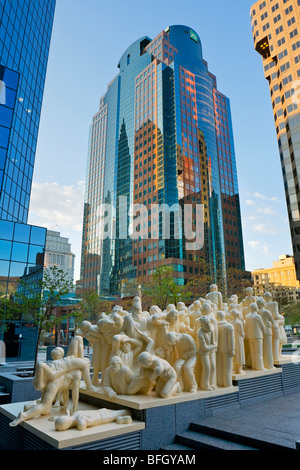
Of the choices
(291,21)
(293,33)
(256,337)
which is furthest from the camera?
(291,21)

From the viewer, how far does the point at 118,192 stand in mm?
78438

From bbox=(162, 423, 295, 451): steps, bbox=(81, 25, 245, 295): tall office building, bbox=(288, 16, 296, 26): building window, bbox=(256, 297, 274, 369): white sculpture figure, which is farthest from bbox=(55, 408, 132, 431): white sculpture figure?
bbox=(288, 16, 296, 26): building window

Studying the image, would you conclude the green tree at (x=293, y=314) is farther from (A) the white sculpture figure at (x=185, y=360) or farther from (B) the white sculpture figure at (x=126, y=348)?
(B) the white sculpture figure at (x=126, y=348)

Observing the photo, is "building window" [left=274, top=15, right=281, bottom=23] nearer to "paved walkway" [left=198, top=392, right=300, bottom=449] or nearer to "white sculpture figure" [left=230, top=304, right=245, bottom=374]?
"white sculpture figure" [left=230, top=304, right=245, bottom=374]

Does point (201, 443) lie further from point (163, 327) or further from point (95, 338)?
point (95, 338)

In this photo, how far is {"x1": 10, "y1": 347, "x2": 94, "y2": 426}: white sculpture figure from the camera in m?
5.31

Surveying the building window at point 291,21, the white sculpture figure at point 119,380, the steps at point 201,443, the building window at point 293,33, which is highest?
the building window at point 291,21

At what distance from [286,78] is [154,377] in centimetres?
5996

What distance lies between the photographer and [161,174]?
215 ft

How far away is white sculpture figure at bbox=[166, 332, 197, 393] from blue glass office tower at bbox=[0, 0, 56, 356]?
17.7 m

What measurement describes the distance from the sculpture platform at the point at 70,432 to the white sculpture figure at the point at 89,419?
0.21ft

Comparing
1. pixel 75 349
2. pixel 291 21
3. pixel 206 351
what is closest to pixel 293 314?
pixel 206 351

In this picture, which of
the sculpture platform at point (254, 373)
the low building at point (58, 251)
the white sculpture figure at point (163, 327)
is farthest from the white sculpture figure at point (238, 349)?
the low building at point (58, 251)

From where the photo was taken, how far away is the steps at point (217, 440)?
198 inches
